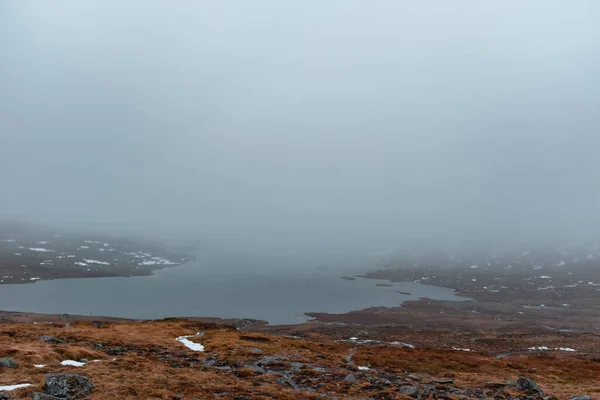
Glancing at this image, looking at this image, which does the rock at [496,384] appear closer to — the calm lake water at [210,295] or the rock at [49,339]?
the rock at [49,339]

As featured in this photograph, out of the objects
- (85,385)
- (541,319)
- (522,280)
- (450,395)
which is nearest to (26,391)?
(85,385)

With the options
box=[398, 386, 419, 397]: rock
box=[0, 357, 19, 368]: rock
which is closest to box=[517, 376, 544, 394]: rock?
box=[398, 386, 419, 397]: rock

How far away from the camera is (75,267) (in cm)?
19262

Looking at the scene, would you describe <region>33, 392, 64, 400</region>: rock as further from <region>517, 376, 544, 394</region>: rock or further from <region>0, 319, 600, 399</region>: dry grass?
<region>517, 376, 544, 394</region>: rock

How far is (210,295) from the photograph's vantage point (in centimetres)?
14600

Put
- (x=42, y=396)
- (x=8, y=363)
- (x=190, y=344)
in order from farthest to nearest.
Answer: (x=190, y=344), (x=8, y=363), (x=42, y=396)

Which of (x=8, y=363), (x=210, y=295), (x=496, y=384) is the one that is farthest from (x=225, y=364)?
(x=210, y=295)

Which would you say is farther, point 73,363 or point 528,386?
point 528,386

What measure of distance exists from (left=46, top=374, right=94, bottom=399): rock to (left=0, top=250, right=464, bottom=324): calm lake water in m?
93.1

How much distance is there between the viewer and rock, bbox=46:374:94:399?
1750 cm

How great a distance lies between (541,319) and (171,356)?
12836 centimetres

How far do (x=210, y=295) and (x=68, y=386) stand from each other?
133975mm

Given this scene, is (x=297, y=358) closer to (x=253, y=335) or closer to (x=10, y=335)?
(x=253, y=335)

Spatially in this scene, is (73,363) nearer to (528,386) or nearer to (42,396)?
(42,396)
